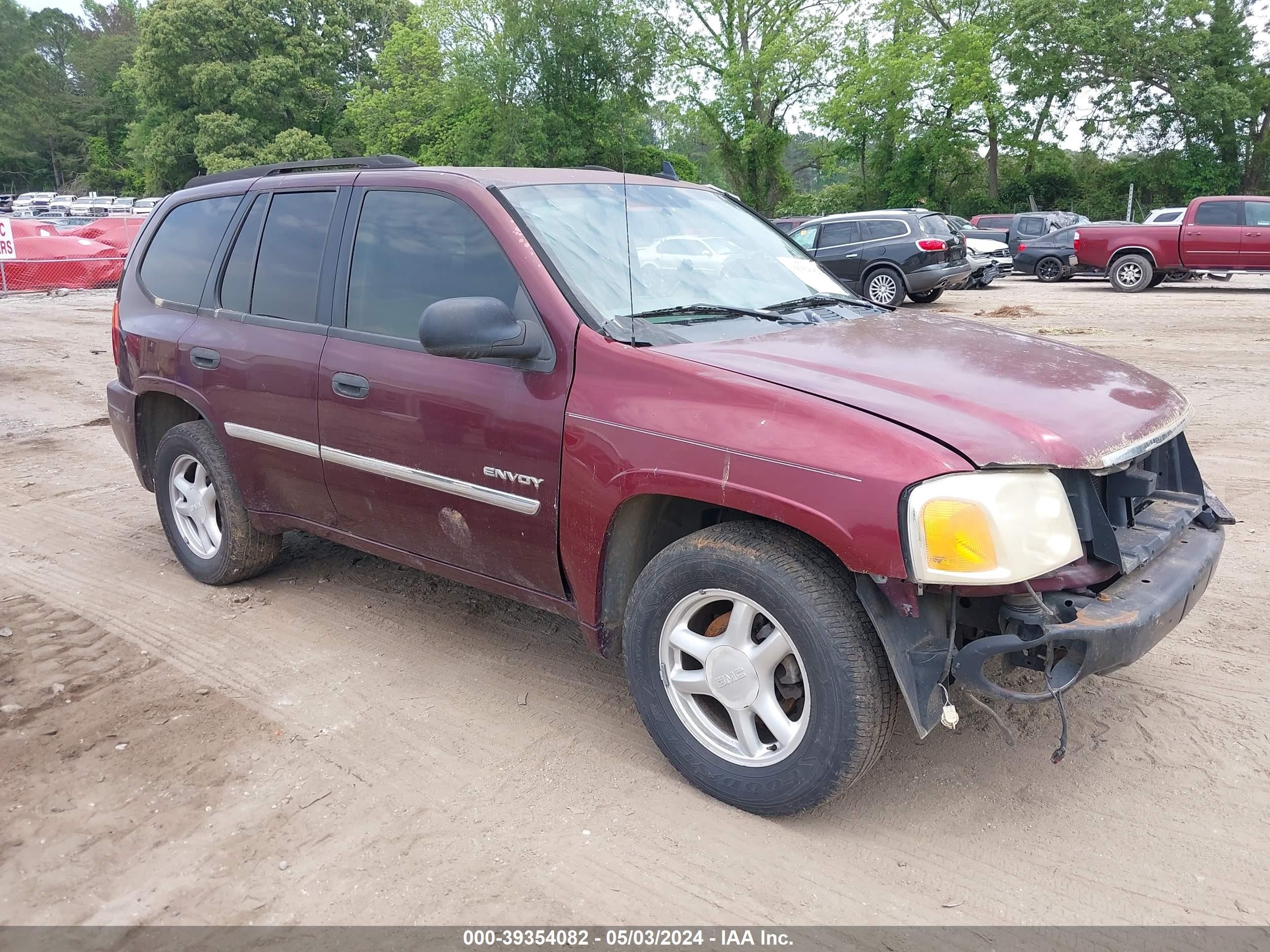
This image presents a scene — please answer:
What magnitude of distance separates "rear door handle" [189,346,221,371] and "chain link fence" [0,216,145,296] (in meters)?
18.5

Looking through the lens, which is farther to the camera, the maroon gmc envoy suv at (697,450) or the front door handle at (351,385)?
the front door handle at (351,385)

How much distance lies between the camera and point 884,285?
1683 cm

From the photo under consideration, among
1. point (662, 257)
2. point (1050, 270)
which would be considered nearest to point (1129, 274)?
point (1050, 270)

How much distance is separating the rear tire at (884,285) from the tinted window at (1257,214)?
6.23 meters

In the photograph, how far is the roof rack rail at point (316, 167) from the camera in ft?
13.2

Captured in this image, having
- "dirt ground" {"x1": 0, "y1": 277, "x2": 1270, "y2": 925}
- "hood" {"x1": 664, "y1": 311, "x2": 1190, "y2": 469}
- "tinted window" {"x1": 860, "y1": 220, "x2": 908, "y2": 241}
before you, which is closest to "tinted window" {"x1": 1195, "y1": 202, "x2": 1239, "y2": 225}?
"tinted window" {"x1": 860, "y1": 220, "x2": 908, "y2": 241}

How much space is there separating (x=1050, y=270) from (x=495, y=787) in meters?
22.6

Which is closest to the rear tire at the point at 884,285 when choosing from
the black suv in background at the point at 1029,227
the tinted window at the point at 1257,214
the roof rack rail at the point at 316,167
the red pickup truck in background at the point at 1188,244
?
the red pickup truck in background at the point at 1188,244

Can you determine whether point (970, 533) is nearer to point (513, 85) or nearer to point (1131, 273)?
point (513, 85)

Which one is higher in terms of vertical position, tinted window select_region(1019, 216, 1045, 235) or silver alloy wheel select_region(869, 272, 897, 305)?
tinted window select_region(1019, 216, 1045, 235)

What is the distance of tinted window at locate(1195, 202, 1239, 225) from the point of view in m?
17.1

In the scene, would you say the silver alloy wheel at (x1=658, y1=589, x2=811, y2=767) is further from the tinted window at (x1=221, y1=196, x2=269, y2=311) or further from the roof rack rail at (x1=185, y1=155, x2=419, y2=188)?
the tinted window at (x1=221, y1=196, x2=269, y2=311)

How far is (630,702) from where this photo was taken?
3.60 metres

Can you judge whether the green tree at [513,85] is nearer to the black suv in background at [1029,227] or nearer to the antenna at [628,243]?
the antenna at [628,243]
